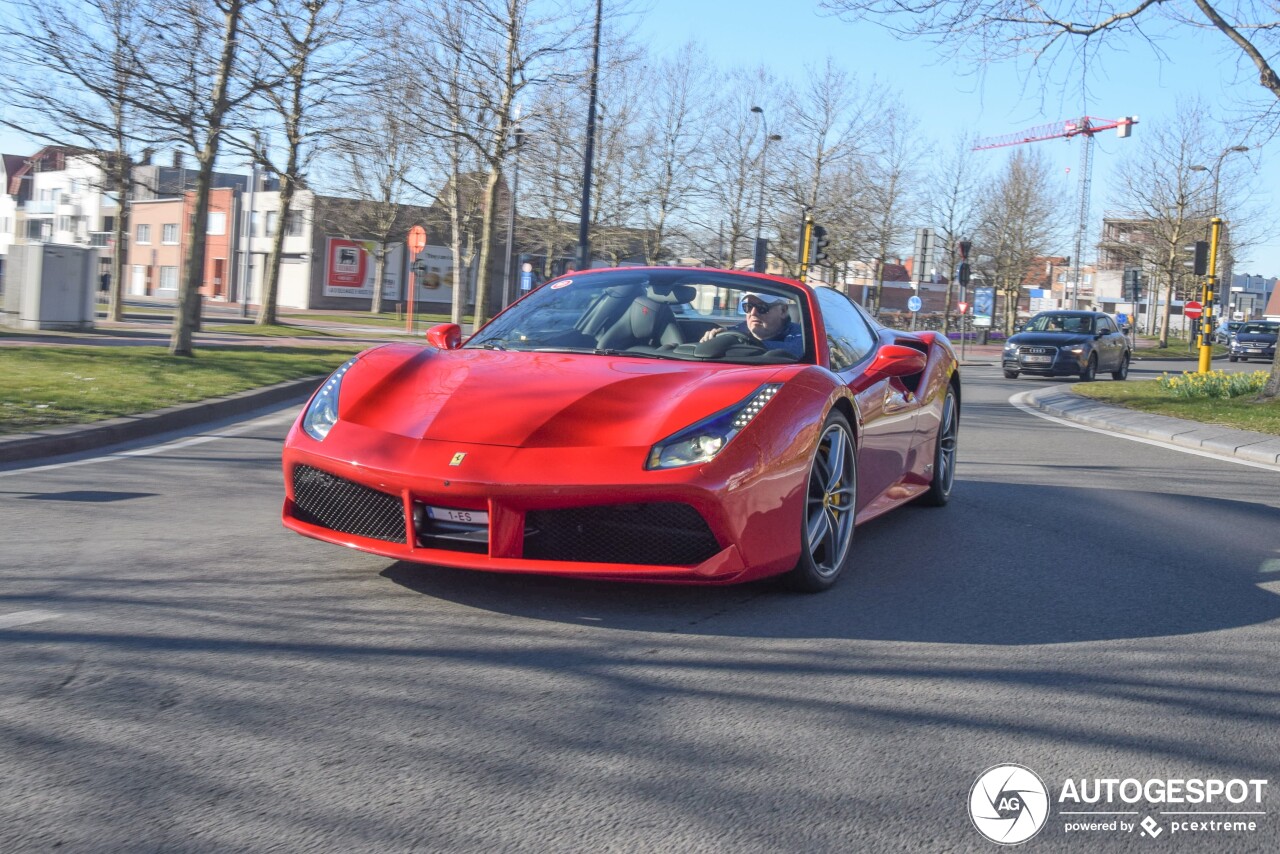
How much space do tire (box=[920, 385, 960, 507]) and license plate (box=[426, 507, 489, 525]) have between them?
3.59 metres

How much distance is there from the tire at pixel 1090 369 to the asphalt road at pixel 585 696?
810 inches

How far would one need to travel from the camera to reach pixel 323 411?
15.2 feet

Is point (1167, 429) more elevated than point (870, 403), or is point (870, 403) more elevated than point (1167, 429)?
point (870, 403)

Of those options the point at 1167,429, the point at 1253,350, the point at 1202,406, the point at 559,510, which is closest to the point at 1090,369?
the point at 1202,406

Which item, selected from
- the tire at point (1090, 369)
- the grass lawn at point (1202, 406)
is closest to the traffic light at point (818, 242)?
the tire at point (1090, 369)

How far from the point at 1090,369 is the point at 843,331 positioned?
70.0 ft

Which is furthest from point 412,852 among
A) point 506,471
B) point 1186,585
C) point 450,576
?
point 1186,585

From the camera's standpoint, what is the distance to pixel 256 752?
2.84 meters

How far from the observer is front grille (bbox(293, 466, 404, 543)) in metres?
4.16

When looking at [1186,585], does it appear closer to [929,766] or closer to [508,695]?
[929,766]

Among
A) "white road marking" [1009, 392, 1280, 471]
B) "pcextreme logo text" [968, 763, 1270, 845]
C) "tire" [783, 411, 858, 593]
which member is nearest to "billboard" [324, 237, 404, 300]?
"white road marking" [1009, 392, 1280, 471]

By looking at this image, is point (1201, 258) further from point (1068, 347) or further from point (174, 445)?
point (174, 445)

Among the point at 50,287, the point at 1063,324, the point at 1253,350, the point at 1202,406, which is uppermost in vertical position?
the point at 1253,350

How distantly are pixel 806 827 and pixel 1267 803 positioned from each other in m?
1.13
